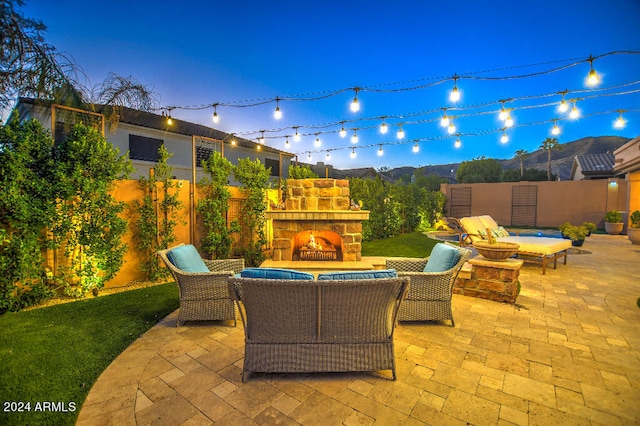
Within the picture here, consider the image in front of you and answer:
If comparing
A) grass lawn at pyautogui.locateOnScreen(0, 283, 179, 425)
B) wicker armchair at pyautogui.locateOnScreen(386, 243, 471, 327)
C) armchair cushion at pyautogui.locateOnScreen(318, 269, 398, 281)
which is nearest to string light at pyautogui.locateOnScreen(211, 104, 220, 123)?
grass lawn at pyautogui.locateOnScreen(0, 283, 179, 425)

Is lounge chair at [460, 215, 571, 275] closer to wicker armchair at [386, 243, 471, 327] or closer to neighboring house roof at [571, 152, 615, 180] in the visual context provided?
wicker armchair at [386, 243, 471, 327]

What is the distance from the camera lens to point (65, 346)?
313cm

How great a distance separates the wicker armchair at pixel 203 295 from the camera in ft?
11.8

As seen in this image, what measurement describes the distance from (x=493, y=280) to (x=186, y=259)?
176 inches

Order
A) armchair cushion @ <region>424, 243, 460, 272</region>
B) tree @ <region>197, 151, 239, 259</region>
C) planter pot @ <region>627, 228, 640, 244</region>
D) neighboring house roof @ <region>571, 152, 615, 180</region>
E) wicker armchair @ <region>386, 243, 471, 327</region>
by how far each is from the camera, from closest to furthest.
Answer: wicker armchair @ <region>386, 243, 471, 327</region> → armchair cushion @ <region>424, 243, 460, 272</region> → tree @ <region>197, 151, 239, 259</region> → planter pot @ <region>627, 228, 640, 244</region> → neighboring house roof @ <region>571, 152, 615, 180</region>

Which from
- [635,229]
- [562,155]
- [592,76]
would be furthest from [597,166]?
[562,155]

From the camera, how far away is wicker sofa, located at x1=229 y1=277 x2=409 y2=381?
2.40 m

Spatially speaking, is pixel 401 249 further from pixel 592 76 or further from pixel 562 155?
pixel 562 155

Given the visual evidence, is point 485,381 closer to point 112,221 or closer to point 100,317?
point 100,317

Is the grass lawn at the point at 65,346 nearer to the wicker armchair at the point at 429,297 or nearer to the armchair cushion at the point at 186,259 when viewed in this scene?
the armchair cushion at the point at 186,259

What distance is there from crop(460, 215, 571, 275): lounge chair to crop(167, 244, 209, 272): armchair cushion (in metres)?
5.89

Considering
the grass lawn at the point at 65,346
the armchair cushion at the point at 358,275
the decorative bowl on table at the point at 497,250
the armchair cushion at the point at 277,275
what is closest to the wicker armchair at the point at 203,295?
the grass lawn at the point at 65,346

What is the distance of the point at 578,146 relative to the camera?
62719 mm

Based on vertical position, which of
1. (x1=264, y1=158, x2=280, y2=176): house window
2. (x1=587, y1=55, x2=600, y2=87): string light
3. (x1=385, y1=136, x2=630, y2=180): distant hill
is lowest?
(x1=587, y1=55, x2=600, y2=87): string light
